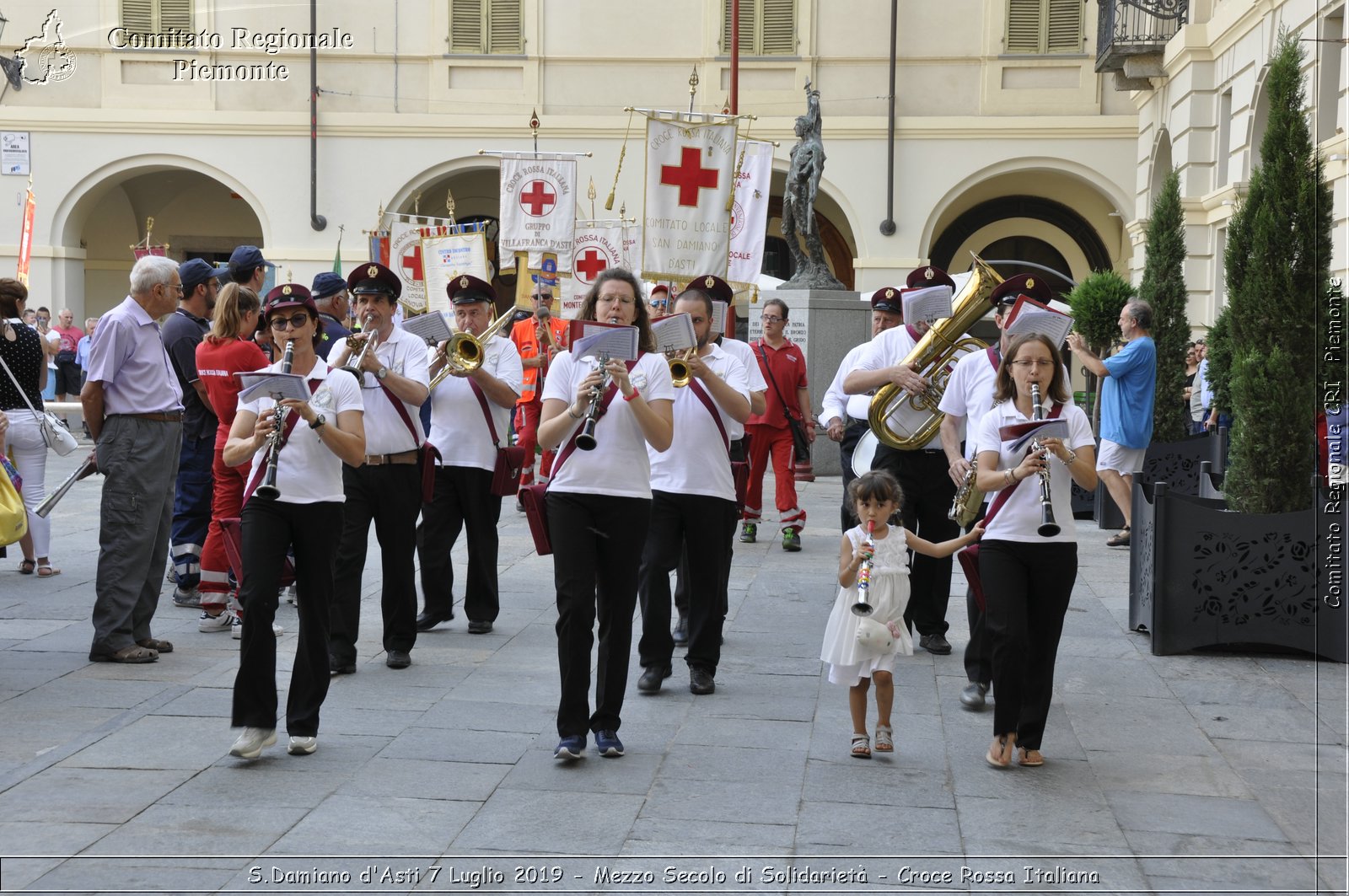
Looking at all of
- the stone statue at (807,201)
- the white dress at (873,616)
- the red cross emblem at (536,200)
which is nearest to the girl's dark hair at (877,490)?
the white dress at (873,616)

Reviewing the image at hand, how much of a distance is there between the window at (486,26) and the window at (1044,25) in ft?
26.9

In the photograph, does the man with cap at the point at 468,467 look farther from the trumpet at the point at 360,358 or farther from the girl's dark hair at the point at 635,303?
the girl's dark hair at the point at 635,303

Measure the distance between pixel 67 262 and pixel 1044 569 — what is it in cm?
2412

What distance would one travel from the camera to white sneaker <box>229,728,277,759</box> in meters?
5.59

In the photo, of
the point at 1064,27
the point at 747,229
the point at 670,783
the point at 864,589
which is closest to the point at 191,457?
the point at 670,783

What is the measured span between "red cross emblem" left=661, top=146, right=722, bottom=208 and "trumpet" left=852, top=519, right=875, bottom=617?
7715 mm

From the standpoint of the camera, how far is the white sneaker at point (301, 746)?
5746mm

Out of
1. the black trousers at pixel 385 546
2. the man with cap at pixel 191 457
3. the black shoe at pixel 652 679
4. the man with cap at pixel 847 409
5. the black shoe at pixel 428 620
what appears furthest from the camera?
the man with cap at pixel 847 409

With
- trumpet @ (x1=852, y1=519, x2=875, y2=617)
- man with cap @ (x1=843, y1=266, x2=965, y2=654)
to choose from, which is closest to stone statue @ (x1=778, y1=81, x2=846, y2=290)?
man with cap @ (x1=843, y1=266, x2=965, y2=654)

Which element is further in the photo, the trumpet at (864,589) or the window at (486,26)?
the window at (486,26)

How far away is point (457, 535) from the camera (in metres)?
8.45

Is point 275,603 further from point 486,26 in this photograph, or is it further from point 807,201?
point 486,26

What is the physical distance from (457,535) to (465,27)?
757 inches

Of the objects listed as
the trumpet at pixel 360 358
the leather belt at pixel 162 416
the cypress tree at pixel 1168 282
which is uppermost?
the cypress tree at pixel 1168 282
